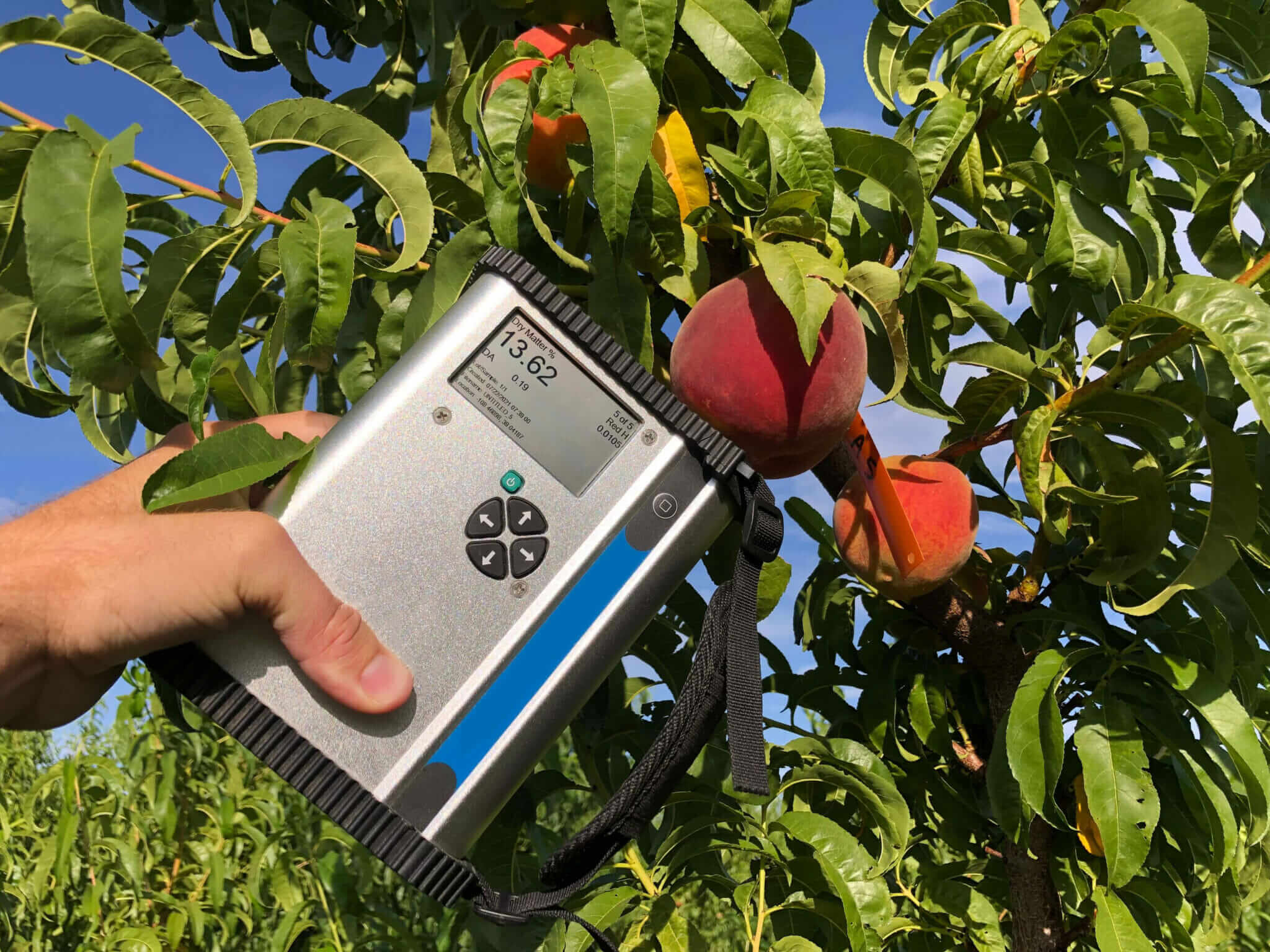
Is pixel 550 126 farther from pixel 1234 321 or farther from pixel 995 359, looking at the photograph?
pixel 1234 321

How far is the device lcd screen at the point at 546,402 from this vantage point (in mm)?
768

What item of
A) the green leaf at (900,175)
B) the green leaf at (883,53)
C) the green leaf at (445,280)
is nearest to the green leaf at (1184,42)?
the green leaf at (900,175)

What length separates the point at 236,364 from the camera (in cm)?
76

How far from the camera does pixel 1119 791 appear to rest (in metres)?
1.01

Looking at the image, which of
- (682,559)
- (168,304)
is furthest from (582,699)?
(168,304)

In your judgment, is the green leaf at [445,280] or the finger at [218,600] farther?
the green leaf at [445,280]

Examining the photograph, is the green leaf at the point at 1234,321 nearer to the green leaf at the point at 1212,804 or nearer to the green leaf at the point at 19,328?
the green leaf at the point at 1212,804

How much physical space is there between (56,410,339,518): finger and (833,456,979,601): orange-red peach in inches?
21.1

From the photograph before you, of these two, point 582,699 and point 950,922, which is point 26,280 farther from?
point 950,922

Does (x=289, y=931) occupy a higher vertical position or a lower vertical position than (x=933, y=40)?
lower

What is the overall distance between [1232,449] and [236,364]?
2.71ft

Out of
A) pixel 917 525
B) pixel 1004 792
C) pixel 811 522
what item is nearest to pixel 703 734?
pixel 917 525

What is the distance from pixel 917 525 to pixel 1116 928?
0.48 metres

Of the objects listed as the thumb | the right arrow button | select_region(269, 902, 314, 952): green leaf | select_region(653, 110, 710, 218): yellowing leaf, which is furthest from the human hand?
select_region(269, 902, 314, 952): green leaf
